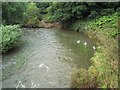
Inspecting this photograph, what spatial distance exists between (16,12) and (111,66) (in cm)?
1697

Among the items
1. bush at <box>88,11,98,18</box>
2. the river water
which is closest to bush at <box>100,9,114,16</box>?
bush at <box>88,11,98,18</box>

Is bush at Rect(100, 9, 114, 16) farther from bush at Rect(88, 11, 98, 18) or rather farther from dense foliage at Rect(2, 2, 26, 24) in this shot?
dense foliage at Rect(2, 2, 26, 24)

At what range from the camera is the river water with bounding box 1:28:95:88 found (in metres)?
9.02

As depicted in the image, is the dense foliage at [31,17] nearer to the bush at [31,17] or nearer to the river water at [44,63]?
the bush at [31,17]

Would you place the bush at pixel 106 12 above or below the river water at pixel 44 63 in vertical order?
above

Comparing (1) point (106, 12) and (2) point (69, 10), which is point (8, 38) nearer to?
(1) point (106, 12)

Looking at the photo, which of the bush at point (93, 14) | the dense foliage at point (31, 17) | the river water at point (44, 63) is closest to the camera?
the river water at point (44, 63)

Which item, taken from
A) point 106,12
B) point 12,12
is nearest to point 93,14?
point 106,12

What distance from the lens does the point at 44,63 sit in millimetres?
11312

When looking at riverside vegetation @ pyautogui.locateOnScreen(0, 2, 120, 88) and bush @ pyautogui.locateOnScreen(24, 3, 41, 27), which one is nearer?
riverside vegetation @ pyautogui.locateOnScreen(0, 2, 120, 88)

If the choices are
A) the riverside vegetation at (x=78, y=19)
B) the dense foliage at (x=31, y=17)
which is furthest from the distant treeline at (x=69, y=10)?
the dense foliage at (x=31, y=17)

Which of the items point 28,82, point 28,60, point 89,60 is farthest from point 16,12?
point 28,82

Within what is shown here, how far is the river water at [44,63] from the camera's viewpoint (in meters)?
9.02

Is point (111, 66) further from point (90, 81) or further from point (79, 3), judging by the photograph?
point (79, 3)
